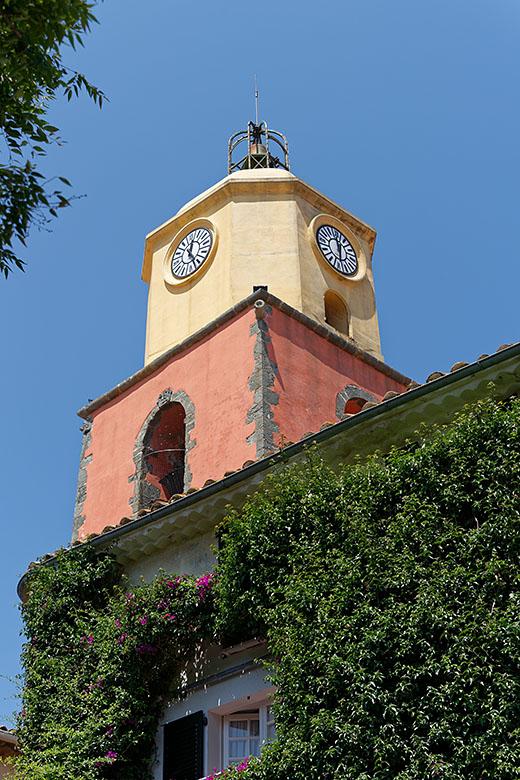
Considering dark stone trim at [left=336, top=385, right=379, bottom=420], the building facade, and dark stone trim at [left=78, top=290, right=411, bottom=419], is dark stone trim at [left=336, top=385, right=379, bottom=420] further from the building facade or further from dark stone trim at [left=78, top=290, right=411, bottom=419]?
dark stone trim at [left=78, top=290, right=411, bottom=419]

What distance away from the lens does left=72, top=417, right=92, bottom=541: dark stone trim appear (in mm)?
17812

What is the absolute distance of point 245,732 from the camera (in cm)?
1112

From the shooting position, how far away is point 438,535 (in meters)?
9.25

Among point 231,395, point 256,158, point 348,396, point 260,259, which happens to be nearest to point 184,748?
point 231,395

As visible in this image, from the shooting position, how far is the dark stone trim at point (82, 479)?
17.8 metres

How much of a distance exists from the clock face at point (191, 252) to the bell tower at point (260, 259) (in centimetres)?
3

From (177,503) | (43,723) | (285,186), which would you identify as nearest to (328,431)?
(177,503)

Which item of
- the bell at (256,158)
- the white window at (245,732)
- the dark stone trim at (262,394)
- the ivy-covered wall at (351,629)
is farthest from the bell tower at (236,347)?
the white window at (245,732)

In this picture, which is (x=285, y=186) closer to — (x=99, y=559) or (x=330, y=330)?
(x=330, y=330)

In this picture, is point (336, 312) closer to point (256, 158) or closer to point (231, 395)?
point (231, 395)

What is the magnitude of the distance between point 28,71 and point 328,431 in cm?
511

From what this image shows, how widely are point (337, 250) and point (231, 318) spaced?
11.6 ft

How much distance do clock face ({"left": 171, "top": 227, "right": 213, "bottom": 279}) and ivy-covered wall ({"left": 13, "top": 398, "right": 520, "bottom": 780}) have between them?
8542mm

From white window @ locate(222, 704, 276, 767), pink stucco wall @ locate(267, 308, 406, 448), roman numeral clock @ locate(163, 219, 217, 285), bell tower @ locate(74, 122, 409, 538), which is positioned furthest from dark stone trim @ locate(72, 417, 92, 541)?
white window @ locate(222, 704, 276, 767)
